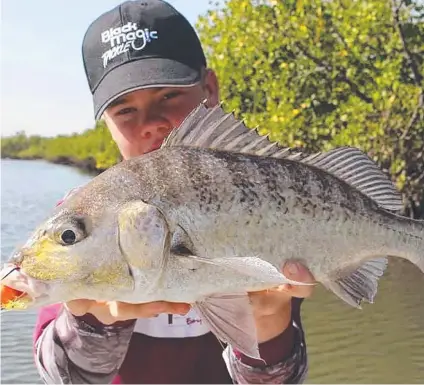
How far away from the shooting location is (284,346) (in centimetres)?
214

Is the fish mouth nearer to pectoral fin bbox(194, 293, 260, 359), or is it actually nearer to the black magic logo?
pectoral fin bbox(194, 293, 260, 359)

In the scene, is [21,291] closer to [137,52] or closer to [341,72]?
[137,52]

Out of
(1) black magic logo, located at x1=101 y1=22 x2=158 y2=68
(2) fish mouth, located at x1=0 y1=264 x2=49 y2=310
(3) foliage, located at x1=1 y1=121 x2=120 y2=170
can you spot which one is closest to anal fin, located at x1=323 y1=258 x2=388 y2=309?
(2) fish mouth, located at x1=0 y1=264 x2=49 y2=310

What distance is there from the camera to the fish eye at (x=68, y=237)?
1.54 m

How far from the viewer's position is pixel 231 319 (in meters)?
1.53

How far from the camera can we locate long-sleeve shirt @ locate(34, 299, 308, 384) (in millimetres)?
1964

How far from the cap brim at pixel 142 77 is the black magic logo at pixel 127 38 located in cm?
7

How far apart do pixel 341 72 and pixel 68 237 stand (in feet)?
32.5

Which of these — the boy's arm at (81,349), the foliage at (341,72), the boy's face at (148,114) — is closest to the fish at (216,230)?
the boy's arm at (81,349)

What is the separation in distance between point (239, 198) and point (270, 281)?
24cm

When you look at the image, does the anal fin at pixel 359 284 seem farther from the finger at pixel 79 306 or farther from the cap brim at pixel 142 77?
the cap brim at pixel 142 77

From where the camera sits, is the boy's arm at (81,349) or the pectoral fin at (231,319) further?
the boy's arm at (81,349)

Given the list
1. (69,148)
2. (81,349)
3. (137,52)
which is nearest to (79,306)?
(81,349)

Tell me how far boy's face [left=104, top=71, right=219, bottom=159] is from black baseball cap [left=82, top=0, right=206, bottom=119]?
0.05 metres
